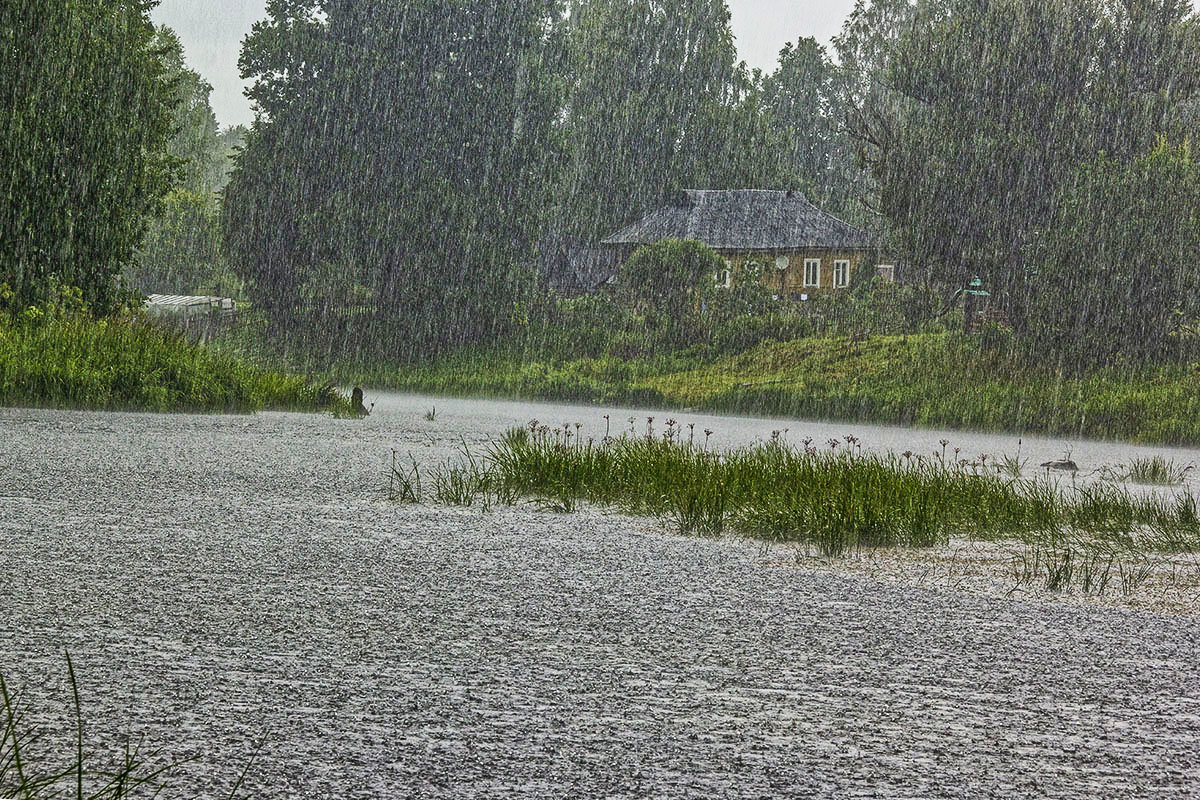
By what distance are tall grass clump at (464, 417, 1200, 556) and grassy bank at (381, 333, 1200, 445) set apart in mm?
9745

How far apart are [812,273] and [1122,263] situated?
24.9 metres

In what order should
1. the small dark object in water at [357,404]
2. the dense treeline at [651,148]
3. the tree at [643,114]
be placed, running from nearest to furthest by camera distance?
the small dark object in water at [357,404]
the dense treeline at [651,148]
the tree at [643,114]

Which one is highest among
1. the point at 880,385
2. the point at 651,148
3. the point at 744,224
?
the point at 651,148

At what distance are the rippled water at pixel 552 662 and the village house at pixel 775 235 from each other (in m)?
38.5

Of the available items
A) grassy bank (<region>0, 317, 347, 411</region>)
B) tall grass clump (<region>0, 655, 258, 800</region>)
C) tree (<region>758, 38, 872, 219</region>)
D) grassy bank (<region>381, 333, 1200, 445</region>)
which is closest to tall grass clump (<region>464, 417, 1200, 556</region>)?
tall grass clump (<region>0, 655, 258, 800</region>)

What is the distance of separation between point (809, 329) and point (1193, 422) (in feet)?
42.7

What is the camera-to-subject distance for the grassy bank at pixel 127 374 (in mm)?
16703

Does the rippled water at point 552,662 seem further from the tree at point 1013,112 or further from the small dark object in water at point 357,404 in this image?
the tree at point 1013,112

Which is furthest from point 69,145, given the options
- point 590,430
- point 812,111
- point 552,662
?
point 812,111

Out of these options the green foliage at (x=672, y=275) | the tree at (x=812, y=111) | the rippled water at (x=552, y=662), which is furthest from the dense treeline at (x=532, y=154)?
the rippled water at (x=552, y=662)

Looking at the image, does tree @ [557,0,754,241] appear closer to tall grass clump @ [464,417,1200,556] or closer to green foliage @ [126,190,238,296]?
green foliage @ [126,190,238,296]

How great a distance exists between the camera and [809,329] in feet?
103

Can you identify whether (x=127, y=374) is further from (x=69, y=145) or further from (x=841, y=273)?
(x=841, y=273)

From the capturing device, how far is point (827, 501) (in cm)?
878
